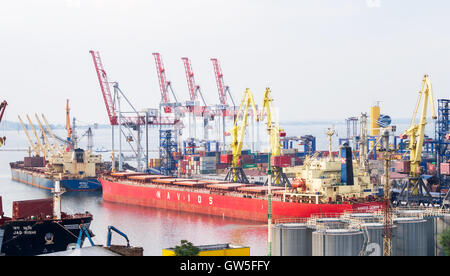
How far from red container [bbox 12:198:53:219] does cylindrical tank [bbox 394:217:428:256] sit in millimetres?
16157

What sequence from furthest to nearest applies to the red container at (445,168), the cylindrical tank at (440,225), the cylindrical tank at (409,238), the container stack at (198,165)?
the container stack at (198,165) < the red container at (445,168) < the cylindrical tank at (440,225) < the cylindrical tank at (409,238)

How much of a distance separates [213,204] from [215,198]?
1.47ft

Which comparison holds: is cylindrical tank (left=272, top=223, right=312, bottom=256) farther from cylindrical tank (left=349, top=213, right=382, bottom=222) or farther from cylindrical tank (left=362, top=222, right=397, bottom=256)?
cylindrical tank (left=349, top=213, right=382, bottom=222)

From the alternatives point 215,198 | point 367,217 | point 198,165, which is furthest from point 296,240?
point 198,165

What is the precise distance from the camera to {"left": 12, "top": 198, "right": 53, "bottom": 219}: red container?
3250 cm

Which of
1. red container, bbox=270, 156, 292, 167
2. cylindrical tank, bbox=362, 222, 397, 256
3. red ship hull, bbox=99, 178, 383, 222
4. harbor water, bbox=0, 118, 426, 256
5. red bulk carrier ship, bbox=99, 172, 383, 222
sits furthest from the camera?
red container, bbox=270, 156, 292, 167

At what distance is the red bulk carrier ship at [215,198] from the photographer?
1630 inches

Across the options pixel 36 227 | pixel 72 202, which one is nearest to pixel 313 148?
pixel 72 202

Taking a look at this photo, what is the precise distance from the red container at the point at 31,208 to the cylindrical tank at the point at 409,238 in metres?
16.2

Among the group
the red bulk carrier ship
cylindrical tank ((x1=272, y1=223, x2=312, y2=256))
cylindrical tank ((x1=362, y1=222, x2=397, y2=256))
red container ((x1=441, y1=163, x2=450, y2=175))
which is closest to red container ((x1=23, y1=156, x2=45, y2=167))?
the red bulk carrier ship

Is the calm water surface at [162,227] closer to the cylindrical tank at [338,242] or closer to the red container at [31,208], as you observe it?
the red container at [31,208]

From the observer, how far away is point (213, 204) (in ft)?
164

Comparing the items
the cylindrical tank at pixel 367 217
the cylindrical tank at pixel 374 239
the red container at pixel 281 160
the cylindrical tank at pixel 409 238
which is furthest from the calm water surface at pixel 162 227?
the cylindrical tank at pixel 374 239

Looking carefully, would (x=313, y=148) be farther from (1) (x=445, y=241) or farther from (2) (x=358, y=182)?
(1) (x=445, y=241)
